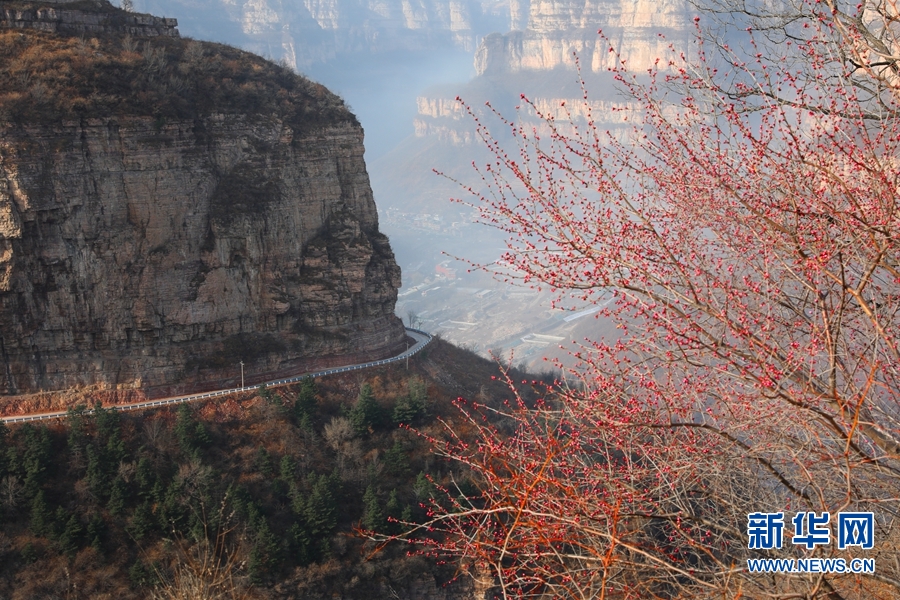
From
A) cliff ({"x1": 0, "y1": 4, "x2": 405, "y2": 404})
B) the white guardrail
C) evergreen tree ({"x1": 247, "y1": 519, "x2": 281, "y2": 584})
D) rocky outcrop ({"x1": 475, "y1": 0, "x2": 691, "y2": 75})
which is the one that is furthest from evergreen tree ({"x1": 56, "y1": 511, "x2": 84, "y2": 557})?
rocky outcrop ({"x1": 475, "y1": 0, "x2": 691, "y2": 75})

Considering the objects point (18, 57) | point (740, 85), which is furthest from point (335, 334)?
point (740, 85)

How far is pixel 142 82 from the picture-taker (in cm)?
3244

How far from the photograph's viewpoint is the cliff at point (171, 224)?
3023 cm

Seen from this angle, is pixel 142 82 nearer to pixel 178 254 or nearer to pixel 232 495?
pixel 178 254

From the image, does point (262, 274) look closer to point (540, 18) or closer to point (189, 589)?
point (189, 589)

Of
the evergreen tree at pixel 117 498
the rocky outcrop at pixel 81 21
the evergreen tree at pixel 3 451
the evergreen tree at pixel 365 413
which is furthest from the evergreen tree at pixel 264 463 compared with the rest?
the rocky outcrop at pixel 81 21

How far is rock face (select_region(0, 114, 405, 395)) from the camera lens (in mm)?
30203

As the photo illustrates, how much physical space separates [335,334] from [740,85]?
28631 mm

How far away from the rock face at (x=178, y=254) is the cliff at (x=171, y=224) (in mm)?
59

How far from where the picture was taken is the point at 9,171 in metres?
29.2

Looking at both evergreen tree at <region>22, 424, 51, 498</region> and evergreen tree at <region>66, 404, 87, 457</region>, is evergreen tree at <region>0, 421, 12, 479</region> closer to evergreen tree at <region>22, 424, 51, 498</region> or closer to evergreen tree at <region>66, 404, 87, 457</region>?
A: evergreen tree at <region>22, 424, 51, 498</region>

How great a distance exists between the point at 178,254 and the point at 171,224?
1.19 metres

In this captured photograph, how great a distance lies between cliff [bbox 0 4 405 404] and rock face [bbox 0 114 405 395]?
0.06 metres

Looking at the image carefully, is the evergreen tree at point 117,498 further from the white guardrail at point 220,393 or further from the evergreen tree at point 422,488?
the evergreen tree at point 422,488
